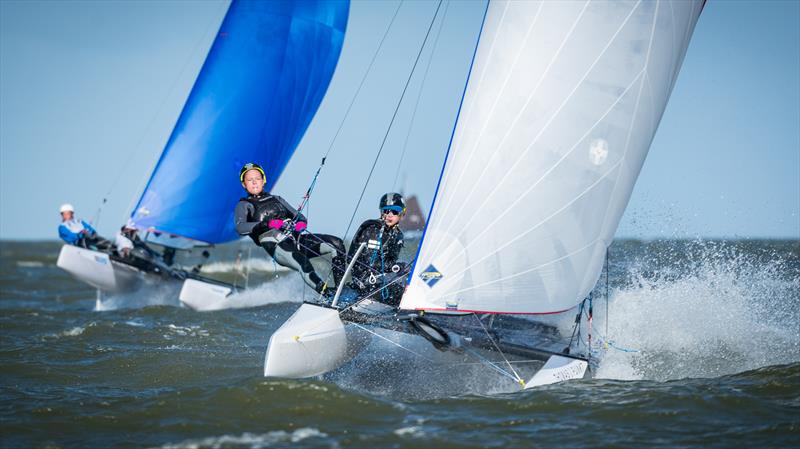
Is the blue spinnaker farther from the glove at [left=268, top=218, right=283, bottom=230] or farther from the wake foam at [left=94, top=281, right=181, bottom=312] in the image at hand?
the glove at [left=268, top=218, right=283, bottom=230]

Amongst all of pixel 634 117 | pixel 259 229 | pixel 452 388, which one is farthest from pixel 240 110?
pixel 634 117

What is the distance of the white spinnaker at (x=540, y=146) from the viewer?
16.4 ft

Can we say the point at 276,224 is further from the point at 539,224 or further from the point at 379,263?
the point at 539,224

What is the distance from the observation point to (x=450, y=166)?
202 inches

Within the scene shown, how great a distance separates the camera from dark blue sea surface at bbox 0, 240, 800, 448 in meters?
4.27

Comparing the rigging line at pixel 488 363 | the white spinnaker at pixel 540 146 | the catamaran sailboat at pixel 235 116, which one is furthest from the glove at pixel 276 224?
the catamaran sailboat at pixel 235 116

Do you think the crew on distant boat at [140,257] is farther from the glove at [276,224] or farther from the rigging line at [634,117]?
the rigging line at [634,117]

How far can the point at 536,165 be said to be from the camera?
5.00 meters

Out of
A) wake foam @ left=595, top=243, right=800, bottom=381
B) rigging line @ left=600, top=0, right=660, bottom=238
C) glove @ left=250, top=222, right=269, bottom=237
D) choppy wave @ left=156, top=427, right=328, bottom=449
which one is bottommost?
choppy wave @ left=156, top=427, right=328, bottom=449

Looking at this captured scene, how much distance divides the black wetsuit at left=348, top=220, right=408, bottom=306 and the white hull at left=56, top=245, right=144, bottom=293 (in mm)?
5433

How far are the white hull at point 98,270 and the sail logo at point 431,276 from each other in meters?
6.67

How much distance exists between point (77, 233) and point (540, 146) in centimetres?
803

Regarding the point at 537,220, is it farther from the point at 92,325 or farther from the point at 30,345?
the point at 92,325

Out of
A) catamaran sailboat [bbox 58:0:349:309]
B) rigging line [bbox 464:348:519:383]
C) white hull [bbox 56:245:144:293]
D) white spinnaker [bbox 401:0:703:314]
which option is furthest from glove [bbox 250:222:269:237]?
white hull [bbox 56:245:144:293]
